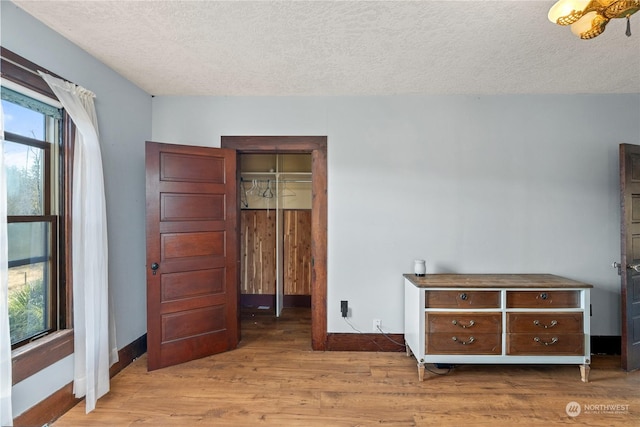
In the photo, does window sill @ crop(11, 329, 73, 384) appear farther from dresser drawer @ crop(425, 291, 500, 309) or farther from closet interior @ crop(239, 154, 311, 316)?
dresser drawer @ crop(425, 291, 500, 309)

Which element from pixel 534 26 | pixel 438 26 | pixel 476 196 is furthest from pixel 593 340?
pixel 438 26

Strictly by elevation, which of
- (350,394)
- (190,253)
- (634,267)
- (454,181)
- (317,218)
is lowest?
(350,394)

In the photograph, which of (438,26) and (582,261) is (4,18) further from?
(582,261)

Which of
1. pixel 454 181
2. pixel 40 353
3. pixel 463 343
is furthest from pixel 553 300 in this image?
pixel 40 353

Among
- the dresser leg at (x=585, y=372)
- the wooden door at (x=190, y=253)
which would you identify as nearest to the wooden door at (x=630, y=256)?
the dresser leg at (x=585, y=372)

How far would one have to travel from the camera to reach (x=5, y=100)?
1.73 m

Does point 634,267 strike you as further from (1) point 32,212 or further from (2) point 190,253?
(1) point 32,212

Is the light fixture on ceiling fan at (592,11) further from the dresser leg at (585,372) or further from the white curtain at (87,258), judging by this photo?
the white curtain at (87,258)

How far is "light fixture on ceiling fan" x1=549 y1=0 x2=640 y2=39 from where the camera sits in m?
1.39

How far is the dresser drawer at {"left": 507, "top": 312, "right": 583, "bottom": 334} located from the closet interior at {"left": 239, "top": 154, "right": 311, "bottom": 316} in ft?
8.13

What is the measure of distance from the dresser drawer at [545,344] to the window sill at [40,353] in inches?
130

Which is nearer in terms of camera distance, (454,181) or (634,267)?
(634,267)

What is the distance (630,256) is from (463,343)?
1.66 m

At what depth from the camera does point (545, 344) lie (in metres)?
2.42
